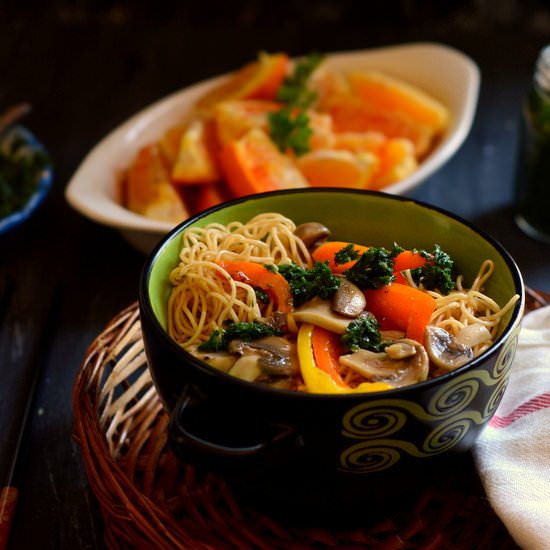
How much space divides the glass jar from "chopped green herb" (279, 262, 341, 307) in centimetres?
88

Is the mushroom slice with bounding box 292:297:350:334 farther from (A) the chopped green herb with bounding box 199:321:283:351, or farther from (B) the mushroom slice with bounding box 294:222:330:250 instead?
(B) the mushroom slice with bounding box 294:222:330:250

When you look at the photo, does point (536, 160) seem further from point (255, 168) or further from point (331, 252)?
point (331, 252)

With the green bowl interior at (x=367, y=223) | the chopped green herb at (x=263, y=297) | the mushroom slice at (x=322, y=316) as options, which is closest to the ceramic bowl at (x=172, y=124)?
the green bowl interior at (x=367, y=223)

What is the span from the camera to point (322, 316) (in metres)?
1.09

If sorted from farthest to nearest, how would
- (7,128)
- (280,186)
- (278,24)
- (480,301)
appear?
(278,24) → (7,128) → (280,186) → (480,301)

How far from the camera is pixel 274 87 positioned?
225cm

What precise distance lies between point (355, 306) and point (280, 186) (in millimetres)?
793

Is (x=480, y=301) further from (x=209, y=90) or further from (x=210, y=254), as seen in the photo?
(x=209, y=90)

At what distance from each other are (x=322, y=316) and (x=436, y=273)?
0.22 meters

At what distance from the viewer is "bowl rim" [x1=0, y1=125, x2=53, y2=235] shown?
188 centimetres

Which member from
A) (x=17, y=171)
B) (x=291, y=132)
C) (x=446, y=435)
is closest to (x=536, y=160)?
(x=291, y=132)

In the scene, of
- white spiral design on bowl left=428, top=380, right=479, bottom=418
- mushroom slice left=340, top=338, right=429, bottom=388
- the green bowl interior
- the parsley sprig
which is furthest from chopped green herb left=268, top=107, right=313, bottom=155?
white spiral design on bowl left=428, top=380, right=479, bottom=418

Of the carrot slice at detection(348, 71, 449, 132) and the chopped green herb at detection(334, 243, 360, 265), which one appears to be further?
the carrot slice at detection(348, 71, 449, 132)

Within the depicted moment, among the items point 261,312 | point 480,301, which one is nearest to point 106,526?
point 261,312
